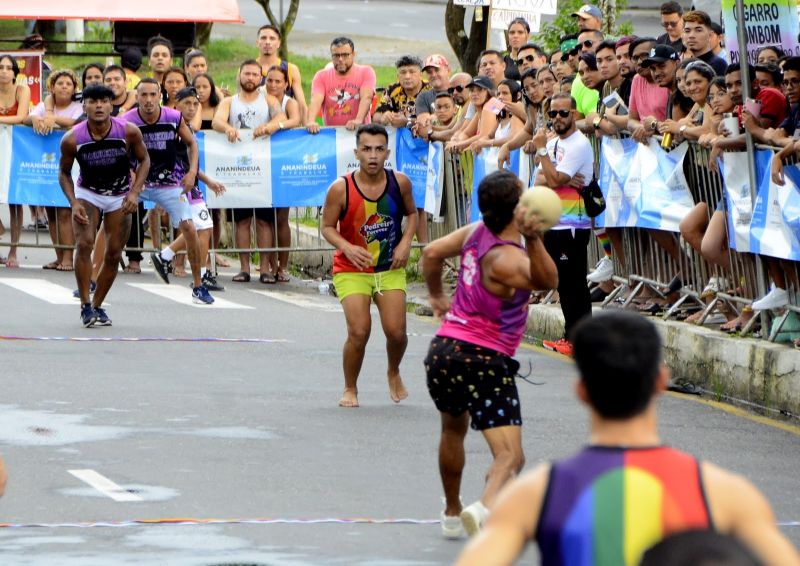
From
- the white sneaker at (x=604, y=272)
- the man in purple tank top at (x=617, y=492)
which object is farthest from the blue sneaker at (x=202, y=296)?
the man in purple tank top at (x=617, y=492)

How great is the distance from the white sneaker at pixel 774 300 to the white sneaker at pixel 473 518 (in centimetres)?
485

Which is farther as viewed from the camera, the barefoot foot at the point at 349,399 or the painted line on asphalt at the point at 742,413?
the barefoot foot at the point at 349,399

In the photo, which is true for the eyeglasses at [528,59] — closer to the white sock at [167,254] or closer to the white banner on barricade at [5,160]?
the white sock at [167,254]

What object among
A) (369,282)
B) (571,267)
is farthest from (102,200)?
(369,282)

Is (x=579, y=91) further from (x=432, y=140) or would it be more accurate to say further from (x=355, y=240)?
(x=355, y=240)

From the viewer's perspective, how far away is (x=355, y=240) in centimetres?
1060

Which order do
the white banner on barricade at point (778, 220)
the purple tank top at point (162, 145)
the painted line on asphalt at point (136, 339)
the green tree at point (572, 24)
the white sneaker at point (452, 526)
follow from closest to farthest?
the white sneaker at point (452, 526) < the white banner on barricade at point (778, 220) < the painted line on asphalt at point (136, 339) < the purple tank top at point (162, 145) < the green tree at point (572, 24)

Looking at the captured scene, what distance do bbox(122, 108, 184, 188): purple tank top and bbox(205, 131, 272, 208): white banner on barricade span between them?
5.96 feet

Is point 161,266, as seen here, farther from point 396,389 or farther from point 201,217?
point 396,389

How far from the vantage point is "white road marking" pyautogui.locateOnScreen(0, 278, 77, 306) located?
1552cm

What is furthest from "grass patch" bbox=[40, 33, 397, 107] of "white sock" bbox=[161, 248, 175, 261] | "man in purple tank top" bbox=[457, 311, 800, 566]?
"man in purple tank top" bbox=[457, 311, 800, 566]

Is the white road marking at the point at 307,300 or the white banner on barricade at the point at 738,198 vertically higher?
the white banner on barricade at the point at 738,198

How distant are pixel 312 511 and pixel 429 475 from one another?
3.38 ft

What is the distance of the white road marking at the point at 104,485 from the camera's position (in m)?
7.94
